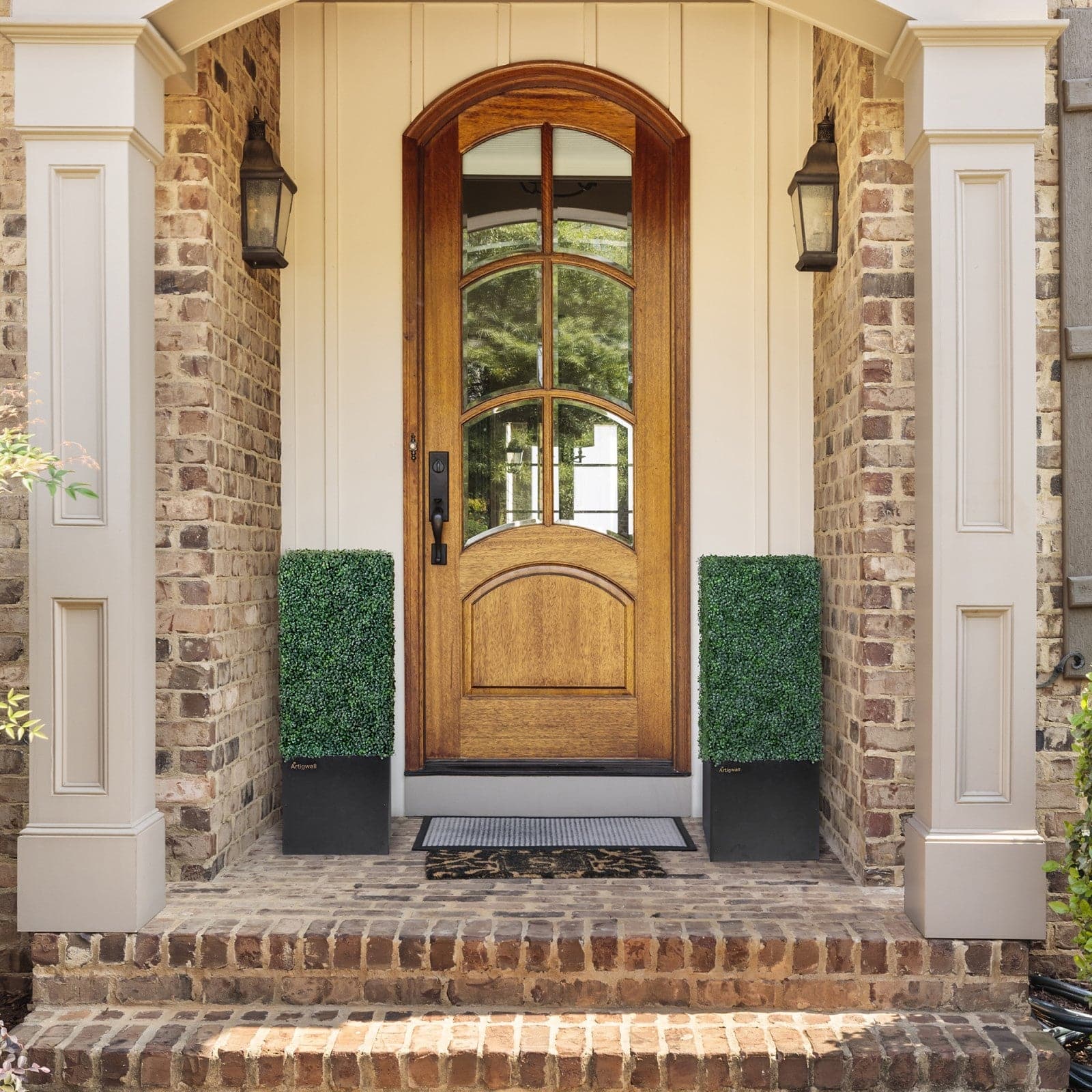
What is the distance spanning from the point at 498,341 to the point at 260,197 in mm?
998

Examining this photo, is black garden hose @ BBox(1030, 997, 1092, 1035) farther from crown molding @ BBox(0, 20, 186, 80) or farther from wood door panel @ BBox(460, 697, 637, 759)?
crown molding @ BBox(0, 20, 186, 80)

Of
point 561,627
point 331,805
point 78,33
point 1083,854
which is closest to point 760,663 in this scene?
point 561,627

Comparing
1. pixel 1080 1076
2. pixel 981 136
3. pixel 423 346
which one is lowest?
pixel 1080 1076

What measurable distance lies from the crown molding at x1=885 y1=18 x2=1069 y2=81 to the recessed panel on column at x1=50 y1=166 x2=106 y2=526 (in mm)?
2186

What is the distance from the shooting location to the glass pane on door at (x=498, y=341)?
12.7ft

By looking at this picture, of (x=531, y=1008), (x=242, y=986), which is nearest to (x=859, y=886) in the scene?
(x=531, y=1008)

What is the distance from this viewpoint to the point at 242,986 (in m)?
2.62

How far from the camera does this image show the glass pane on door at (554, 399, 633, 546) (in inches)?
152

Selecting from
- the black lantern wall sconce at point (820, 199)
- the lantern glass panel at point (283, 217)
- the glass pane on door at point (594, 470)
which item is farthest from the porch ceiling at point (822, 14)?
the glass pane on door at point (594, 470)

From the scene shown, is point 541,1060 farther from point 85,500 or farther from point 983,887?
point 85,500

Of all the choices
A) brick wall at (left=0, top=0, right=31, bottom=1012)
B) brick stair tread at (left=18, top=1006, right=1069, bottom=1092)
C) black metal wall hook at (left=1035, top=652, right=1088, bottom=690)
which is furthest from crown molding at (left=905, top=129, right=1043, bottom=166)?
brick wall at (left=0, top=0, right=31, bottom=1012)

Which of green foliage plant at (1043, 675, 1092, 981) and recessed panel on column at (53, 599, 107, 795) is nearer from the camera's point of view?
green foliage plant at (1043, 675, 1092, 981)

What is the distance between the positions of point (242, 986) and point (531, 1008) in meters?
0.76

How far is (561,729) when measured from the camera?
12.6 feet
